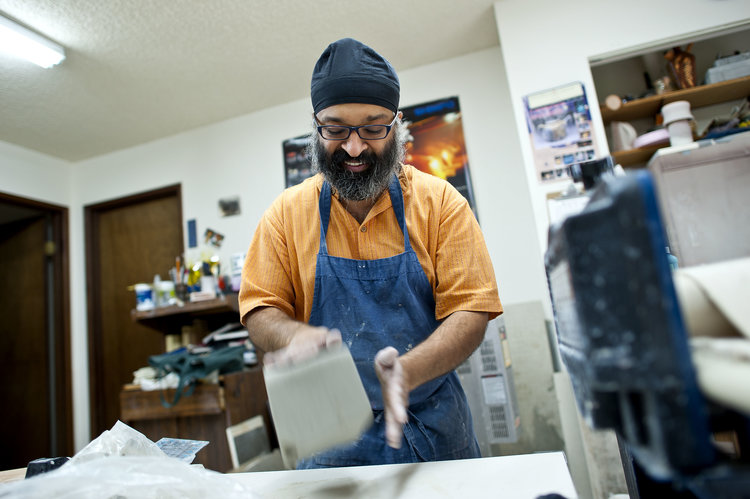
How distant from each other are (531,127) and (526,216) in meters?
0.66

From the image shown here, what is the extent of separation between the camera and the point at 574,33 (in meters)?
2.70

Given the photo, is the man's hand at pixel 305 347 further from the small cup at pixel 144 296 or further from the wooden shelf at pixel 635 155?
the small cup at pixel 144 296

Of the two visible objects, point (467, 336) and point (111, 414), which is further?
point (111, 414)

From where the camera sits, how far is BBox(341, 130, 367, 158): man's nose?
1.28 metres

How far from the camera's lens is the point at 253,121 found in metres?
3.83

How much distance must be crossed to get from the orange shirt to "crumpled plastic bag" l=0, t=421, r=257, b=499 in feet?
1.65

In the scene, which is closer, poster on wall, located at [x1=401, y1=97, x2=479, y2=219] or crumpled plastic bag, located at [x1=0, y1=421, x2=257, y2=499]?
crumpled plastic bag, located at [x1=0, y1=421, x2=257, y2=499]

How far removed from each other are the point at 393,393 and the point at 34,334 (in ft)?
14.9

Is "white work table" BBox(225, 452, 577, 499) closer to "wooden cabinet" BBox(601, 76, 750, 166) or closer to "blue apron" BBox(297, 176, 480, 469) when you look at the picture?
"blue apron" BBox(297, 176, 480, 469)

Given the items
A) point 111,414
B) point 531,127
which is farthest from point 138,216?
point 531,127

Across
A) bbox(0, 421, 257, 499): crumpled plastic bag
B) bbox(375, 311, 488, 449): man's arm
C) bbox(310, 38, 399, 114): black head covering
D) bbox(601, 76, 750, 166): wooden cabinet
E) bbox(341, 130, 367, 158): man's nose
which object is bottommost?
bbox(0, 421, 257, 499): crumpled plastic bag

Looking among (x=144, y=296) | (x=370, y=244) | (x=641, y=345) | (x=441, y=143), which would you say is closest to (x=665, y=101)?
(x=441, y=143)

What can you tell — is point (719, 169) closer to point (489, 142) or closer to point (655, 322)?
point (489, 142)

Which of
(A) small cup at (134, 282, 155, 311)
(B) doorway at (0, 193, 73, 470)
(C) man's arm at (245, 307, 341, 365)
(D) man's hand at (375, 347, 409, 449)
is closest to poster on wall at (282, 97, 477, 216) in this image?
(A) small cup at (134, 282, 155, 311)
